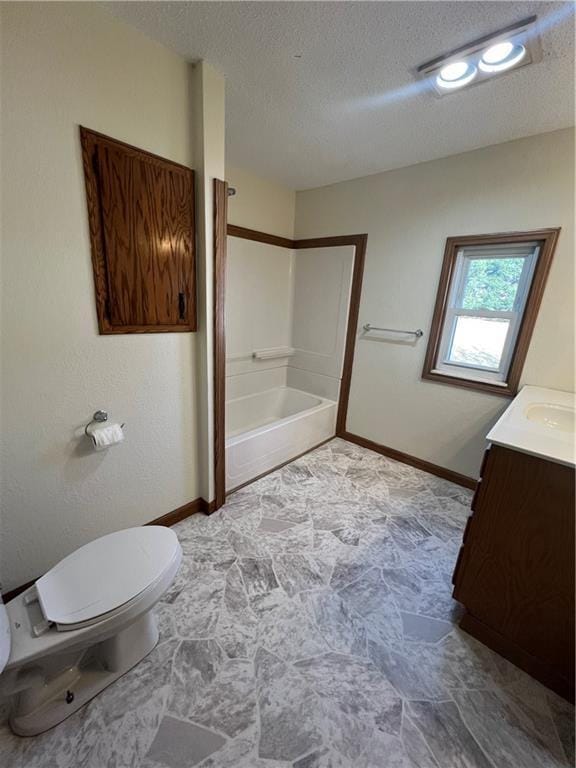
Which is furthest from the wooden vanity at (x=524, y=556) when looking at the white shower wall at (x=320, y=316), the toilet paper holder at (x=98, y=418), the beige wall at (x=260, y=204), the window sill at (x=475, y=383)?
the beige wall at (x=260, y=204)

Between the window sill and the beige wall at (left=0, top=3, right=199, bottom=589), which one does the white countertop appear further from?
the beige wall at (left=0, top=3, right=199, bottom=589)

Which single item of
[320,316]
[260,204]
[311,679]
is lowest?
→ [311,679]

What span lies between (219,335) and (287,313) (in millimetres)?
1681

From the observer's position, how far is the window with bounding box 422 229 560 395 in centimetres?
194

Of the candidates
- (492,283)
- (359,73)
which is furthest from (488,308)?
(359,73)

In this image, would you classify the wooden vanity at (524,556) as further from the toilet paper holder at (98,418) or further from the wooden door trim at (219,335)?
the toilet paper holder at (98,418)

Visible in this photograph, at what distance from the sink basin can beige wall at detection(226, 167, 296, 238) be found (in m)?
2.53

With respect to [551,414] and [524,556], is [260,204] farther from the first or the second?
[524,556]

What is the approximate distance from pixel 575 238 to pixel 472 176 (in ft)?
2.50

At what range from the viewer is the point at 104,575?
1.05 m

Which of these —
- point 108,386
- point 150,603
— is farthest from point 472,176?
point 150,603

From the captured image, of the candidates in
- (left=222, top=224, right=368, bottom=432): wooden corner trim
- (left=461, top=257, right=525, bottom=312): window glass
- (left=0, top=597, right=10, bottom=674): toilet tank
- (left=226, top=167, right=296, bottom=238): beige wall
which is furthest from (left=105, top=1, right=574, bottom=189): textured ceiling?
(left=0, top=597, right=10, bottom=674): toilet tank

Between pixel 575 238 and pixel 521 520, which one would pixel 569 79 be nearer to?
pixel 575 238

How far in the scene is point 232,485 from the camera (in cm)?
218
